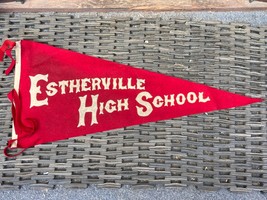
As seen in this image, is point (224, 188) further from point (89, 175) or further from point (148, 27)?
point (148, 27)

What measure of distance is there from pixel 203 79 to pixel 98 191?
41 cm

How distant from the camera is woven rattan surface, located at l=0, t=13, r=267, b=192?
814 mm

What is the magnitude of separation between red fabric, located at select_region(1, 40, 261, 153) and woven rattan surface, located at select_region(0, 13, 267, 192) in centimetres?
2

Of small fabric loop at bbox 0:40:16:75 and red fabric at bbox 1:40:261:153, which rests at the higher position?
small fabric loop at bbox 0:40:16:75

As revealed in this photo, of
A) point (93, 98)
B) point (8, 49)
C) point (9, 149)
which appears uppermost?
point (8, 49)

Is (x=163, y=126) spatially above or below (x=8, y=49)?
below

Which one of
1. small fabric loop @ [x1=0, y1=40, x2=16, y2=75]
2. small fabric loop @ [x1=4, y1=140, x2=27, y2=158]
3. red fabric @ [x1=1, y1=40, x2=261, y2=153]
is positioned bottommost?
small fabric loop @ [x1=4, y1=140, x2=27, y2=158]

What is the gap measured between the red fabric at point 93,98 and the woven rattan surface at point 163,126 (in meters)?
0.02

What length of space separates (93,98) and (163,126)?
201 millimetres

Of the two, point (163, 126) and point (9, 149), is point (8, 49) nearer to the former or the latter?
point (9, 149)

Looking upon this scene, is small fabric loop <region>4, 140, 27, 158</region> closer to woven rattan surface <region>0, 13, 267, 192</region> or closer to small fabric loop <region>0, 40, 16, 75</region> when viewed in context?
woven rattan surface <region>0, 13, 267, 192</region>

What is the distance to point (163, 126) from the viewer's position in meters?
0.84

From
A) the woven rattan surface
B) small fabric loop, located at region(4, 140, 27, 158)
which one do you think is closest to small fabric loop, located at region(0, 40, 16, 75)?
the woven rattan surface

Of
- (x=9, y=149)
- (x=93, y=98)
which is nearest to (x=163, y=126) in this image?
(x=93, y=98)
